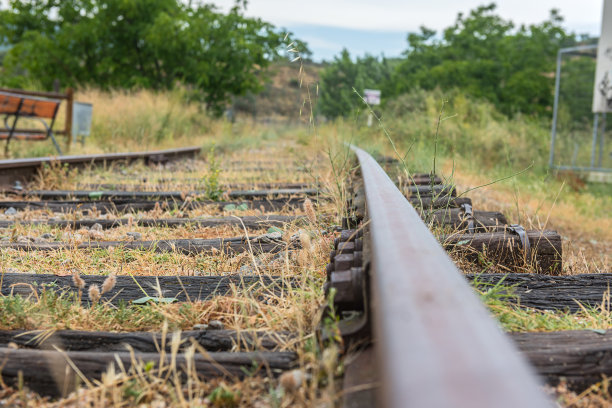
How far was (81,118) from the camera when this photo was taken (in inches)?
361

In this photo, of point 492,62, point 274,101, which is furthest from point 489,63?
point 274,101

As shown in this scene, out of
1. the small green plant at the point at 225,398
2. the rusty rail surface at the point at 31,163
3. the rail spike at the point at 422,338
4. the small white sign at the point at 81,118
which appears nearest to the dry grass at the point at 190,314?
the small green plant at the point at 225,398

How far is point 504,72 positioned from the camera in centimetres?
2703

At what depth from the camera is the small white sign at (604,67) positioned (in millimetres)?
12078

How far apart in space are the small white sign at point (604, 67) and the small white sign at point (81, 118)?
34.8 ft

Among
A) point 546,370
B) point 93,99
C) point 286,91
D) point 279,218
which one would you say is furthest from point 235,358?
point 286,91

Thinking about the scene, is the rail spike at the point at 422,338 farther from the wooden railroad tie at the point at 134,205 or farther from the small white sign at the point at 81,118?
the small white sign at the point at 81,118

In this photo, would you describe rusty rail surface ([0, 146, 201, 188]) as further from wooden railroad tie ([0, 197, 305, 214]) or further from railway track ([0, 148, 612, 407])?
railway track ([0, 148, 612, 407])

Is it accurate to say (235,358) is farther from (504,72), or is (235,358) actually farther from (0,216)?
(504,72)

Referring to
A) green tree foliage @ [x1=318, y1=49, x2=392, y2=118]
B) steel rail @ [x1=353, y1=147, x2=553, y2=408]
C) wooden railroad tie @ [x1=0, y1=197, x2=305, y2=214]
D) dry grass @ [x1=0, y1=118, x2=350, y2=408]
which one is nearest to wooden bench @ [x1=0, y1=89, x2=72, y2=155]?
wooden railroad tie @ [x1=0, y1=197, x2=305, y2=214]

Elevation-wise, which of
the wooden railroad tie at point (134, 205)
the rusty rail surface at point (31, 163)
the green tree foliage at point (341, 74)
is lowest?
the wooden railroad tie at point (134, 205)

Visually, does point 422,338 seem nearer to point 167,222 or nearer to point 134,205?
point 167,222

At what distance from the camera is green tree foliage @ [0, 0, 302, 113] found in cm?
1967

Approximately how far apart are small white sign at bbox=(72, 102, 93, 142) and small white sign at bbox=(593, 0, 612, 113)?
10615 mm
